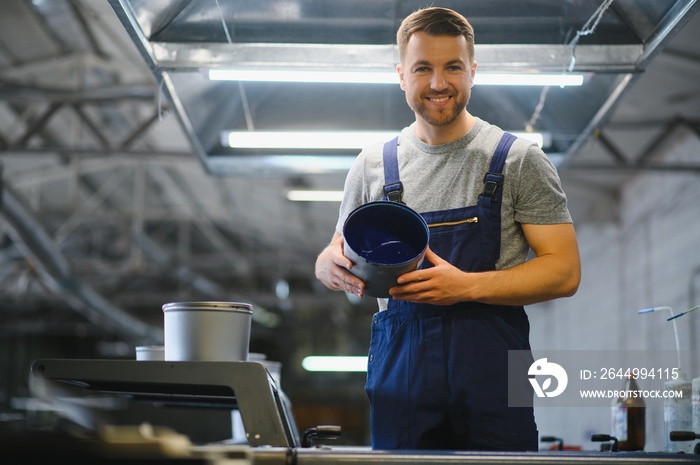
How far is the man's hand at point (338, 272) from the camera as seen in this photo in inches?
65.4

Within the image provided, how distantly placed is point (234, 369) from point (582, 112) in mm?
2420

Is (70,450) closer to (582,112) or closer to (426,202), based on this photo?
(426,202)

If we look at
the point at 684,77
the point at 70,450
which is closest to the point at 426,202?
the point at 70,450

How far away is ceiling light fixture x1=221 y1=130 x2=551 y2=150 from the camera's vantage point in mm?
3744

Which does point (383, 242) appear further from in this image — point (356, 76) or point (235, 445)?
point (356, 76)

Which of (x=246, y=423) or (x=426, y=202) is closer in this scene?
(x=246, y=423)

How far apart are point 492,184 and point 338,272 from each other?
384mm

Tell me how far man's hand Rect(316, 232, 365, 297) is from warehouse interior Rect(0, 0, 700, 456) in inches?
26.6

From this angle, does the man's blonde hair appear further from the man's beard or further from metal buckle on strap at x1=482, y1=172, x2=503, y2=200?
metal buckle on strap at x1=482, y1=172, x2=503, y2=200

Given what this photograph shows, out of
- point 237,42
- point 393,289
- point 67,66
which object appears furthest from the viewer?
point 67,66

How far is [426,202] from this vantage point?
1.84 metres

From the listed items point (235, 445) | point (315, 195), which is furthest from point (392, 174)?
point (315, 195)

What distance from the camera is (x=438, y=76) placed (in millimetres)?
1793

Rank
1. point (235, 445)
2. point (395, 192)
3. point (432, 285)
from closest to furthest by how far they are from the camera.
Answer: point (235, 445), point (432, 285), point (395, 192)
